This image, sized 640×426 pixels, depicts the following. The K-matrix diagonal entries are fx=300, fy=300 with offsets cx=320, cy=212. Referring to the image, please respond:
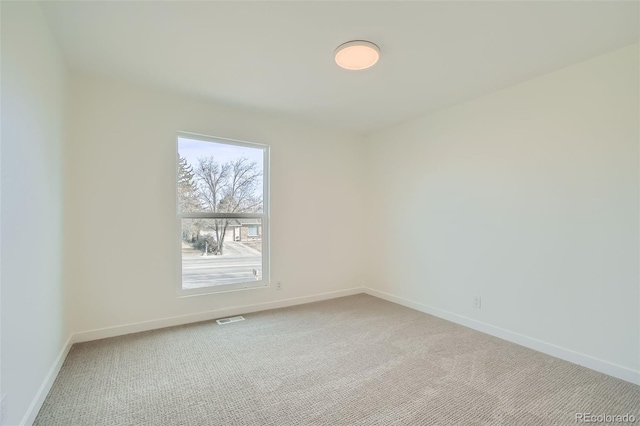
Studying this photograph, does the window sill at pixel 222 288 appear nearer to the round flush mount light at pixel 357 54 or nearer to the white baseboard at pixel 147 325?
the white baseboard at pixel 147 325

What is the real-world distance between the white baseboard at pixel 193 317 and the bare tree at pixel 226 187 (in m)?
0.72

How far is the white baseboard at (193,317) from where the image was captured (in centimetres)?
280

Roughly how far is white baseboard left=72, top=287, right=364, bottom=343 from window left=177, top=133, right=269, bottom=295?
0.84ft

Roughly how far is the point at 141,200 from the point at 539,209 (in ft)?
12.4

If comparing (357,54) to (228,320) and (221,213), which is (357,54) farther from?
(228,320)

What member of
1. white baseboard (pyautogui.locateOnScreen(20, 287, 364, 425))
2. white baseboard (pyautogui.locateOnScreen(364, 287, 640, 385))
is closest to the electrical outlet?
white baseboard (pyautogui.locateOnScreen(364, 287, 640, 385))

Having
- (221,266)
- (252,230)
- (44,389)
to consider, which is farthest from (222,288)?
(44,389)

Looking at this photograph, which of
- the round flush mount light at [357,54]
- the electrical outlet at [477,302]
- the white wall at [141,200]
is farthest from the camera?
the electrical outlet at [477,302]

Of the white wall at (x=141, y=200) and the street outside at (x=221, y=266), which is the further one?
the street outside at (x=221, y=266)

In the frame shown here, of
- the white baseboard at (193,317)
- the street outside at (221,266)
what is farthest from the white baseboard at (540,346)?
the street outside at (221,266)

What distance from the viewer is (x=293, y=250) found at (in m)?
4.03

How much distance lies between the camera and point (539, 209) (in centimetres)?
270

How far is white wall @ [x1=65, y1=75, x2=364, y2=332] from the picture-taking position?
276 centimetres

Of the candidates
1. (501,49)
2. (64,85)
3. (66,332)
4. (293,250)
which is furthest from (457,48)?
(66,332)
